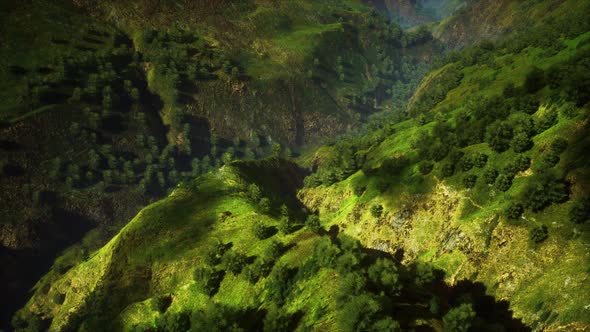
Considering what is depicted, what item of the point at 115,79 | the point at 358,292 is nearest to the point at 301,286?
the point at 358,292

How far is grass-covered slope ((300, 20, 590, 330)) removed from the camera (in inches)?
2243

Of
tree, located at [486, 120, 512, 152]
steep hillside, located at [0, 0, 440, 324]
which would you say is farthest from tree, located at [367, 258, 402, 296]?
steep hillside, located at [0, 0, 440, 324]

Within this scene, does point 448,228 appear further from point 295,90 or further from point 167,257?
point 295,90

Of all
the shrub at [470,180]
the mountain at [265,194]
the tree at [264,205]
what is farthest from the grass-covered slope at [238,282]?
the shrub at [470,180]

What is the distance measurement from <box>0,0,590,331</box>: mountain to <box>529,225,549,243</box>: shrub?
0.21m

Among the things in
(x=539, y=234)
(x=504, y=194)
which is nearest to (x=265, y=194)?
(x=504, y=194)

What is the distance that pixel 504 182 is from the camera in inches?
2734

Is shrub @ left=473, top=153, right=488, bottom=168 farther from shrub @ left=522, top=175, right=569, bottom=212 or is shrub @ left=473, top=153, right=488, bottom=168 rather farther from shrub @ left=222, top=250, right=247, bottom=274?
shrub @ left=222, top=250, right=247, bottom=274

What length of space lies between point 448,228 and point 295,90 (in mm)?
138894

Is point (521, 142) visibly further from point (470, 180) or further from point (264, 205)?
point (264, 205)

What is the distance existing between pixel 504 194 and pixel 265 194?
6236 centimetres

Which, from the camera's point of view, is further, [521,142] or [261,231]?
[261,231]

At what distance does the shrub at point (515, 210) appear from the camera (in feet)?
209

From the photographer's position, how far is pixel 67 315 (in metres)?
83.2
